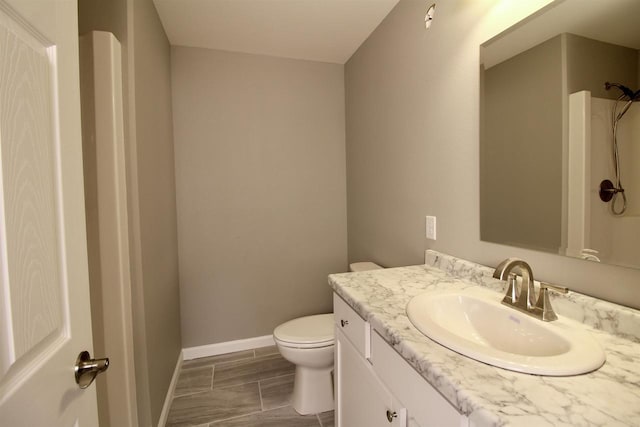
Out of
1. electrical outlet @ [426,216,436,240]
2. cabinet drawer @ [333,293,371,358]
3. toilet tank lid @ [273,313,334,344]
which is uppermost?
electrical outlet @ [426,216,436,240]

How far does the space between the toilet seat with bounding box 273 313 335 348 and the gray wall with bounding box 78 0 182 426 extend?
2.23 feet

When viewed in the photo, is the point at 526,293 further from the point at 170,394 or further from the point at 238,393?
the point at 170,394

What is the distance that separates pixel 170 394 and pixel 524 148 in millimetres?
2321

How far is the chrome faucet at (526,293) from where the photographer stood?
0.83m

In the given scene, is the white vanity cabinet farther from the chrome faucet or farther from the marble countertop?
the chrome faucet

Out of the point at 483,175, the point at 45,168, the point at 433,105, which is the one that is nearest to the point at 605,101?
the point at 483,175

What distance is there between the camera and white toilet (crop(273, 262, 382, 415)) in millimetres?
1612

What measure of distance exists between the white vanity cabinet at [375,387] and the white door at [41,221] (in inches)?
29.9

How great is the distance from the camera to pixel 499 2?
1065 millimetres

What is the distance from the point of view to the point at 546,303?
83 centimetres

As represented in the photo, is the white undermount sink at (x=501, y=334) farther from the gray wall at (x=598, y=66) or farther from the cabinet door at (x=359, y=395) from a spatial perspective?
the gray wall at (x=598, y=66)

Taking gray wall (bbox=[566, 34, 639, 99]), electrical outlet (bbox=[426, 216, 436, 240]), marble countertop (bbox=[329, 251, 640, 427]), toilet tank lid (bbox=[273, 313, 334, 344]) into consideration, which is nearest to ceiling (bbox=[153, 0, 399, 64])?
gray wall (bbox=[566, 34, 639, 99])

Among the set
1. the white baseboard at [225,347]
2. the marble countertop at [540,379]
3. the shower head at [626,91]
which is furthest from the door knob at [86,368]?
the white baseboard at [225,347]

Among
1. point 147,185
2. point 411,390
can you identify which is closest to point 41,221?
point 411,390
